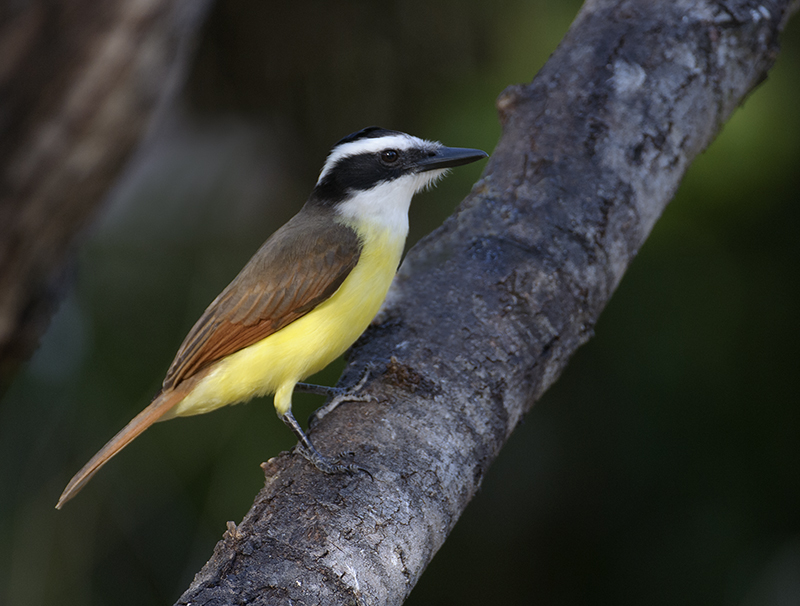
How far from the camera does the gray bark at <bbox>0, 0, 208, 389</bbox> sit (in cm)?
268

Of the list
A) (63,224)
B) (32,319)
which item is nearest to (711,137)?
(63,224)

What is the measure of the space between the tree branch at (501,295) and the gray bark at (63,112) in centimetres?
118

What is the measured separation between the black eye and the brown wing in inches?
16.1

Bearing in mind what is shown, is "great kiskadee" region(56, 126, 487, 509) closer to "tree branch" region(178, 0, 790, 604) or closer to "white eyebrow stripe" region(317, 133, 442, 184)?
"tree branch" region(178, 0, 790, 604)

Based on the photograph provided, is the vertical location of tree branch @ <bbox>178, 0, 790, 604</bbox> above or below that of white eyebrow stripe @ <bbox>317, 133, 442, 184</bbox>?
below

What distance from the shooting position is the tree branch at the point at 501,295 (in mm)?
1834

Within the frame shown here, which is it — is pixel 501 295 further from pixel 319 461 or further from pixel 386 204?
pixel 319 461

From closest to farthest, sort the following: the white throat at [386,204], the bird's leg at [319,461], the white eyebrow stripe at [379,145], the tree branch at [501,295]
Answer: the tree branch at [501,295], the bird's leg at [319,461], the white throat at [386,204], the white eyebrow stripe at [379,145]

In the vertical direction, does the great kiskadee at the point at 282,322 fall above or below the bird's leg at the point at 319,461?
above

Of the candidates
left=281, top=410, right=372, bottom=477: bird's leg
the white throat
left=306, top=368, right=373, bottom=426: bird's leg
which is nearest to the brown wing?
the white throat

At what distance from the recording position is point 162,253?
14.4ft

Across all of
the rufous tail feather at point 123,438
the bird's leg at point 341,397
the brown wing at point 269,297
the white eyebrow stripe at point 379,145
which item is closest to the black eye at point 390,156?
the white eyebrow stripe at point 379,145

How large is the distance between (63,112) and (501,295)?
5.49 feet

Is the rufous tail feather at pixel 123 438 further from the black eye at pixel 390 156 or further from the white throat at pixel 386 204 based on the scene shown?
the black eye at pixel 390 156
